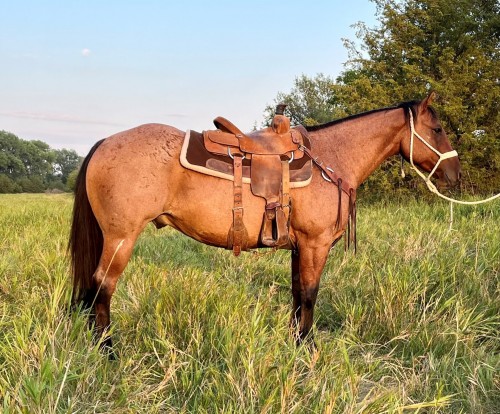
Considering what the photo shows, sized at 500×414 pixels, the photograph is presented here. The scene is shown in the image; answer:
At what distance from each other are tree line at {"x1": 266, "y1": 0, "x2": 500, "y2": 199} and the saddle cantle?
8.18 m

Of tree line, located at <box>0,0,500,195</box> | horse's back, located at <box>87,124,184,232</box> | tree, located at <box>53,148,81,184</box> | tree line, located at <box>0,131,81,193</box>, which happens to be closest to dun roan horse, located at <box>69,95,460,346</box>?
horse's back, located at <box>87,124,184,232</box>

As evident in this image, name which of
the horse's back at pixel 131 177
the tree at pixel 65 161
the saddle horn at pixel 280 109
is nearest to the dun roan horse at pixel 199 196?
the horse's back at pixel 131 177

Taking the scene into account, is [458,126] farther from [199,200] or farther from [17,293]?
[17,293]

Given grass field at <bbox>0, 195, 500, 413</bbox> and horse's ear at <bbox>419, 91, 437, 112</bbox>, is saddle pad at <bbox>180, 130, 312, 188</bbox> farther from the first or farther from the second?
horse's ear at <bbox>419, 91, 437, 112</bbox>

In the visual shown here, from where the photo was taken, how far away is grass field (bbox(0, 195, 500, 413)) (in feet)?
6.87

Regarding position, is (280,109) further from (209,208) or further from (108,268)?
(108,268)

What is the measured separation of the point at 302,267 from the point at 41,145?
330ft

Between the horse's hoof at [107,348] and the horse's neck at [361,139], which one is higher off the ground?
the horse's neck at [361,139]

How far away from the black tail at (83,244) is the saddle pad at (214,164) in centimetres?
84

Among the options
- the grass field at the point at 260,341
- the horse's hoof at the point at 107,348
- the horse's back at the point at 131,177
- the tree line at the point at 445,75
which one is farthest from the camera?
the tree line at the point at 445,75

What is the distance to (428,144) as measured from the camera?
3.50 meters

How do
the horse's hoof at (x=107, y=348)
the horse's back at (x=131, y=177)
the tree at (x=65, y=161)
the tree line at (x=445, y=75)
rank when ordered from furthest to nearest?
the tree at (x=65, y=161)
the tree line at (x=445, y=75)
the horse's back at (x=131, y=177)
the horse's hoof at (x=107, y=348)

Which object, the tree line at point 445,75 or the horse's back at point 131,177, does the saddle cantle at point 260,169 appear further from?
the tree line at point 445,75

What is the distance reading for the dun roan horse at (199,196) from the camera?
2.92 m
